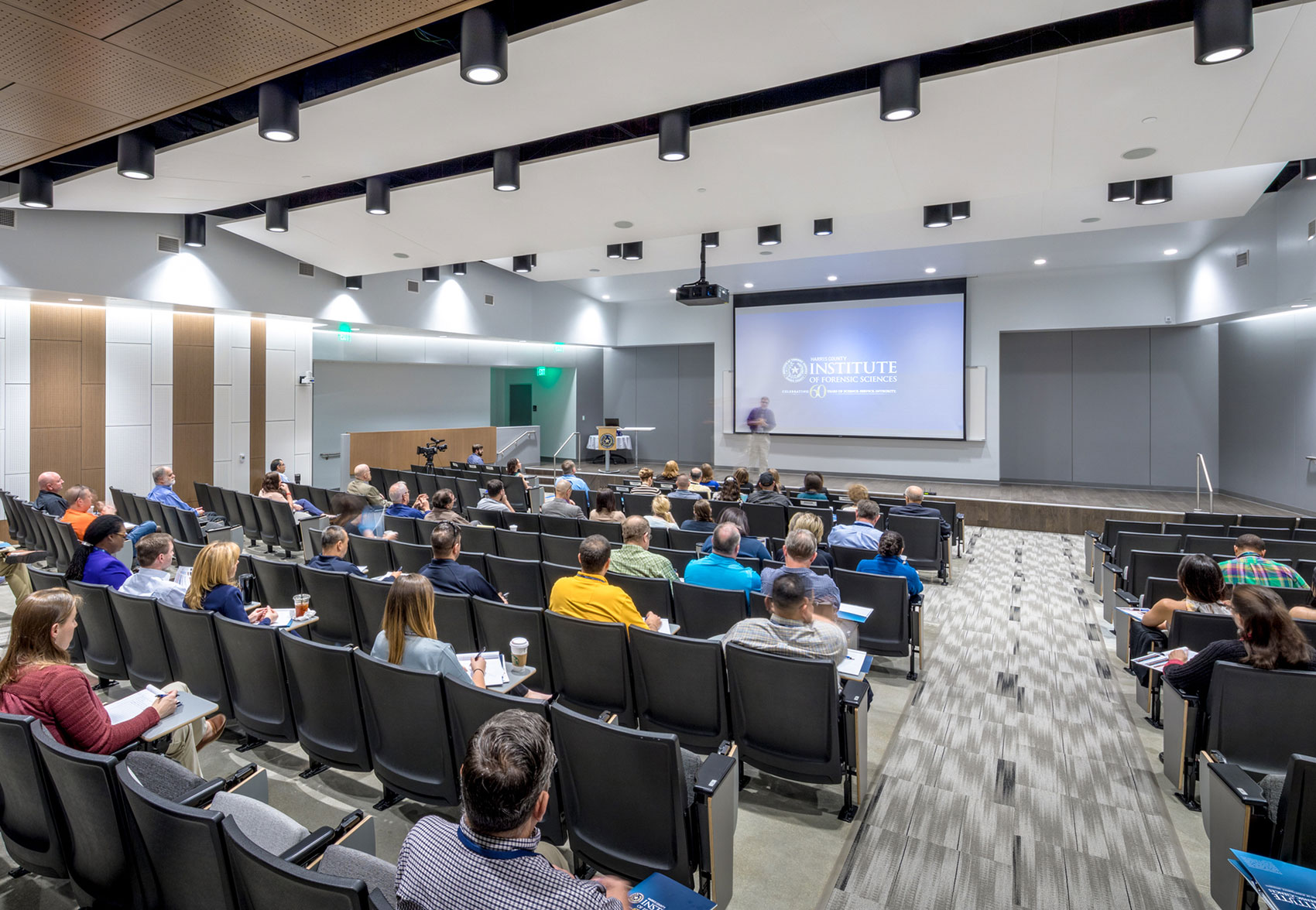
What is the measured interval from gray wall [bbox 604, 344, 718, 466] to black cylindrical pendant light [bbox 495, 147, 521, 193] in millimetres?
11678

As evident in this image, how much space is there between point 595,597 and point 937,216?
244 inches

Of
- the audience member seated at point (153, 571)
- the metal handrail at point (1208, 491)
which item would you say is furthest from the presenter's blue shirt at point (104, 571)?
the metal handrail at point (1208, 491)

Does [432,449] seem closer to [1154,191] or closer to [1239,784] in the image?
[1154,191]

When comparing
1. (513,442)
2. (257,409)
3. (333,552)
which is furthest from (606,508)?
(513,442)

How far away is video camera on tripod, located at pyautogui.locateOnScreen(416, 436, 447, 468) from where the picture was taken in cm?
1269

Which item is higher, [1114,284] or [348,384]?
[1114,284]

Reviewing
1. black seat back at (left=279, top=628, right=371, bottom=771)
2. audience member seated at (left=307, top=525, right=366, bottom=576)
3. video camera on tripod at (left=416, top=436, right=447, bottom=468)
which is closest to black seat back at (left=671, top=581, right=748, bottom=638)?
black seat back at (left=279, top=628, right=371, bottom=771)

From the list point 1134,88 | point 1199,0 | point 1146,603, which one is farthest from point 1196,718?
point 1134,88

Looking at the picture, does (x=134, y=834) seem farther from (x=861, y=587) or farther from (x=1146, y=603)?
(x=1146, y=603)

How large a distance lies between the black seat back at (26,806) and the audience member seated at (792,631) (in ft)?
8.17

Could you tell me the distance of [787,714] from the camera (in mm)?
3061

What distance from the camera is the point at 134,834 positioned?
1961 millimetres

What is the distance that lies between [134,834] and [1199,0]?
5890mm

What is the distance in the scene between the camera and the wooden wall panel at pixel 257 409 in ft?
37.6
